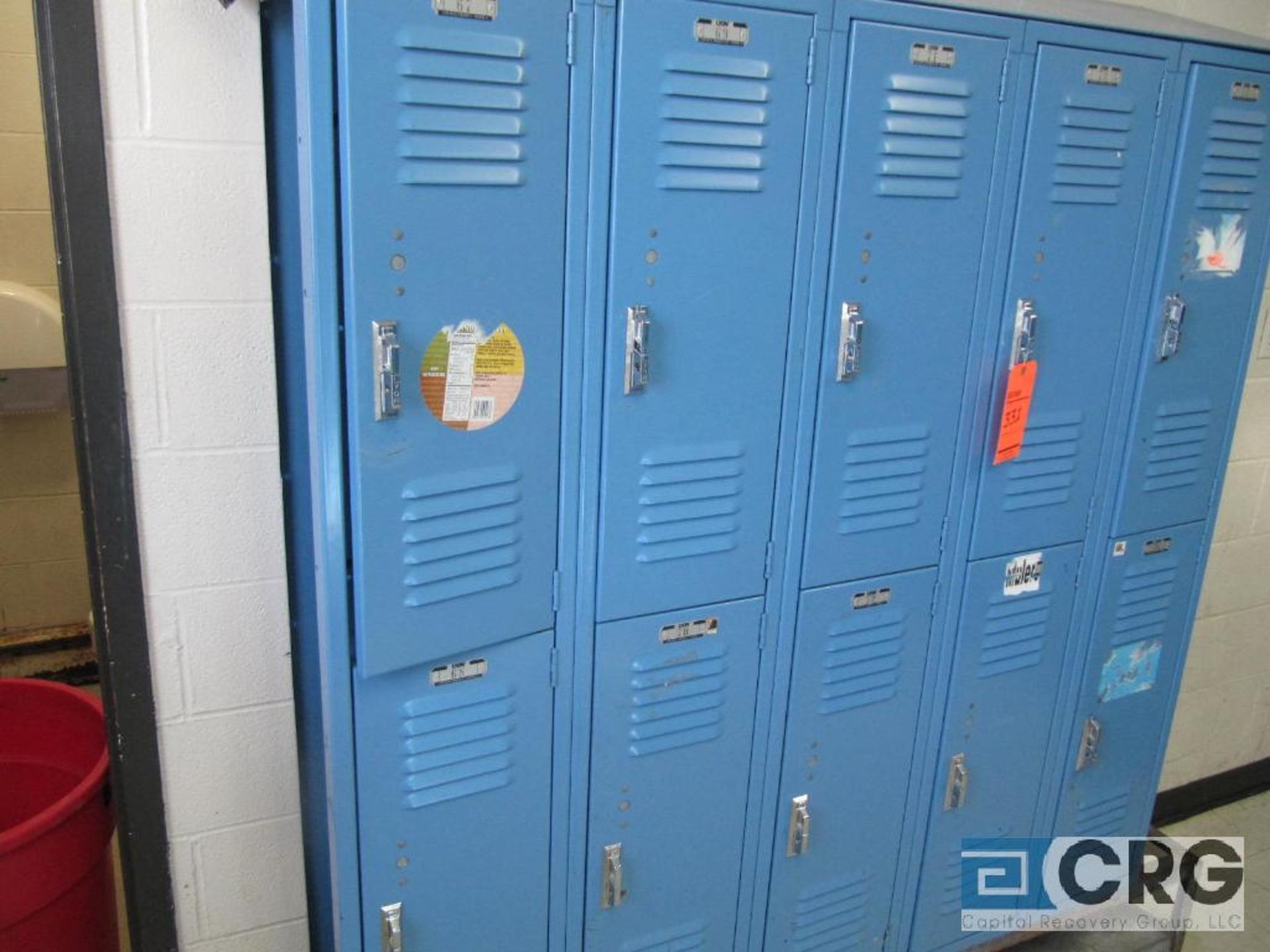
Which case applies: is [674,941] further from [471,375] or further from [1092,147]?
[1092,147]

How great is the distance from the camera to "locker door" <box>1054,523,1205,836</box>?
240 cm

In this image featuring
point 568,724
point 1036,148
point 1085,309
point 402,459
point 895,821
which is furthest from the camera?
point 895,821

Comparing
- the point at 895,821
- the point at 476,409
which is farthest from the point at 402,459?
the point at 895,821

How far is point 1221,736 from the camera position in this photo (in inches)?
129

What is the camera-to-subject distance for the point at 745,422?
5.80 ft

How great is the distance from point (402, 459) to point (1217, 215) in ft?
6.06

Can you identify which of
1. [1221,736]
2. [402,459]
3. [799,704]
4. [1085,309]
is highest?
[1085,309]

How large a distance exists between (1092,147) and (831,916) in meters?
1.70

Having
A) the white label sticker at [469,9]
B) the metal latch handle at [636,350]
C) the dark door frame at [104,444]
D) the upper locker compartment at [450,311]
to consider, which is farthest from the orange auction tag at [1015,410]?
the dark door frame at [104,444]

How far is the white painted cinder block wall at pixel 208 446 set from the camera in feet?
5.16

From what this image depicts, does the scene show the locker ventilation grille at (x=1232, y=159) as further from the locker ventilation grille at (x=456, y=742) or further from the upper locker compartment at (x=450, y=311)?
the locker ventilation grille at (x=456, y=742)

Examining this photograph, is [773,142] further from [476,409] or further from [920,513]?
[920,513]

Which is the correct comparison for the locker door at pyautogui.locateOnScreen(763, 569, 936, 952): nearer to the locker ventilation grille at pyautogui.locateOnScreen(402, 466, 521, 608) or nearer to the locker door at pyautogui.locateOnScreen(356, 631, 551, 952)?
the locker door at pyautogui.locateOnScreen(356, 631, 551, 952)

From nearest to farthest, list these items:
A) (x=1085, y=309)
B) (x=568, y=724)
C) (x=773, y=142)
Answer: (x=773, y=142)
(x=568, y=724)
(x=1085, y=309)
